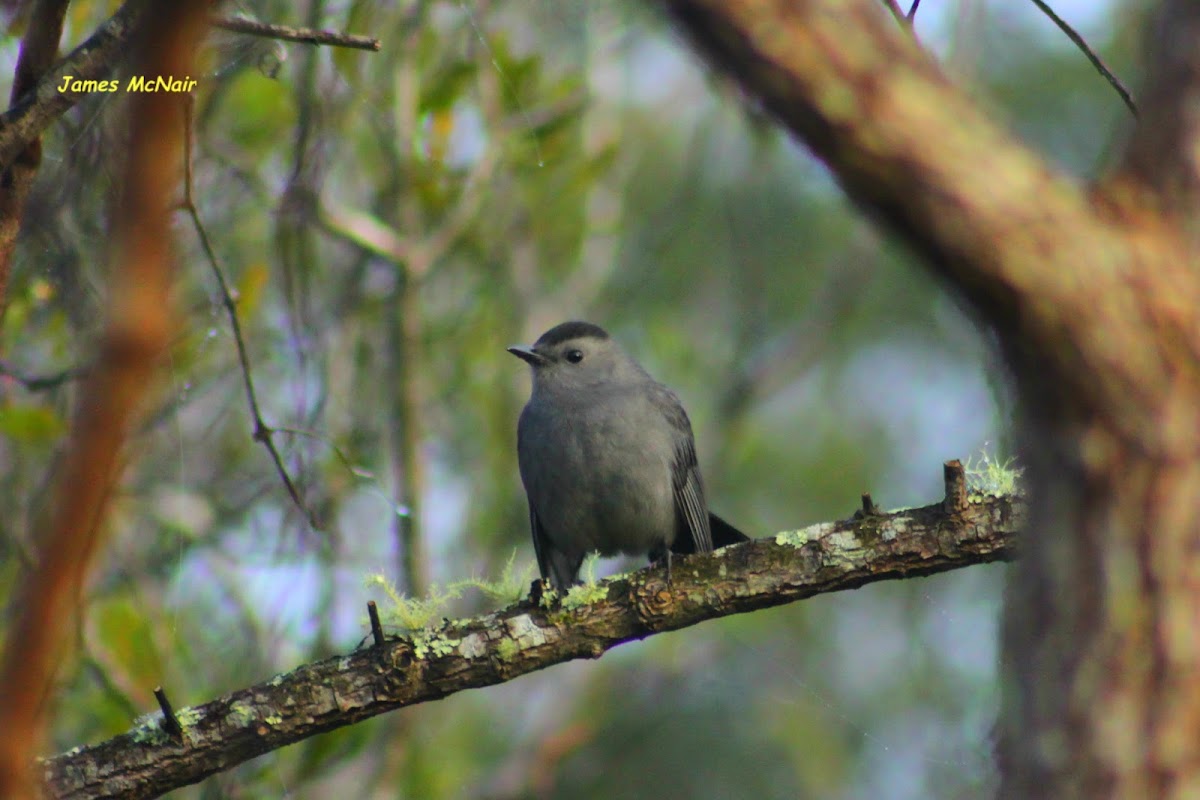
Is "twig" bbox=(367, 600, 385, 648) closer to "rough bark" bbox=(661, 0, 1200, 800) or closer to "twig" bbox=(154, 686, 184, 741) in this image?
"twig" bbox=(154, 686, 184, 741)

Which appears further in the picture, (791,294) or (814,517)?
(791,294)

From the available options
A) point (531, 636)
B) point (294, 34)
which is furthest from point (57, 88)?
point (531, 636)

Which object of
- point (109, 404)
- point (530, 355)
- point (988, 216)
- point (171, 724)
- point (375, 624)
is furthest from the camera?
point (530, 355)

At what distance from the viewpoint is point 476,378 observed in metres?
8.38

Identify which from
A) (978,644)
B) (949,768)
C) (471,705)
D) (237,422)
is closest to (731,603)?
(949,768)

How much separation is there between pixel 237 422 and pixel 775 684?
184 inches

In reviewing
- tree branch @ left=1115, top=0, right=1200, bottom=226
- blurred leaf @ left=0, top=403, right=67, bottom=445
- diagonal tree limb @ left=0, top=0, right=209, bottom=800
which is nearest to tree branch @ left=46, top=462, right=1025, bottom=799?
tree branch @ left=1115, top=0, right=1200, bottom=226

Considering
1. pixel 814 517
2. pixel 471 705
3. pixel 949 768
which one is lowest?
pixel 949 768

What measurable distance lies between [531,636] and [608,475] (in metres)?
1.71

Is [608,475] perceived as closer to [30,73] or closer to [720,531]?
[720,531]

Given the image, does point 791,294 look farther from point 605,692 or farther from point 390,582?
point 390,582

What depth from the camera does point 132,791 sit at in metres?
3.40

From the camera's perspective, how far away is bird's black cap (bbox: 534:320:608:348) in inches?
239

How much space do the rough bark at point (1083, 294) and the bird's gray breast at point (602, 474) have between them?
3540 mm
